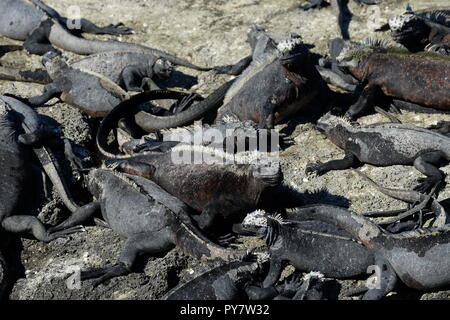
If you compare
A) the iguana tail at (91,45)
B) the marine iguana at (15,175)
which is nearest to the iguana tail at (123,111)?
the marine iguana at (15,175)

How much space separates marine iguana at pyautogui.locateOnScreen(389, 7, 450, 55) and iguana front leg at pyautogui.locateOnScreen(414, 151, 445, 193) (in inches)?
53.8

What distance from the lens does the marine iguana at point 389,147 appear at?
6008 millimetres

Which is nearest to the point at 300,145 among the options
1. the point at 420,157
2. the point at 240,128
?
the point at 240,128

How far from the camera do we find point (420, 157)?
6043 millimetres

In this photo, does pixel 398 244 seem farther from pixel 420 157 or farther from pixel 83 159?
pixel 83 159

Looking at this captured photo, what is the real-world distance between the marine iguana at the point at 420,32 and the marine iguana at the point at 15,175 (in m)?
3.22

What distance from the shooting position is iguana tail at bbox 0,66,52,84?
7.69 meters

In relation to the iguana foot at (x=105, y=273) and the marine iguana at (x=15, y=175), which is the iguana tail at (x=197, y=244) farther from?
the marine iguana at (x=15, y=175)

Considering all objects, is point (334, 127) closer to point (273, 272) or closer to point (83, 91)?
point (273, 272)

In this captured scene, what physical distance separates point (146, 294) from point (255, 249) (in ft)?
2.70

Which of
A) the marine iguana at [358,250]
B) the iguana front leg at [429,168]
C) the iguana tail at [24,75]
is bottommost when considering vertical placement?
the marine iguana at [358,250]

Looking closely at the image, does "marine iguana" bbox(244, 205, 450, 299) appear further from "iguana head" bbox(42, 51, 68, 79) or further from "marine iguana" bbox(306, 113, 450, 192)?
"iguana head" bbox(42, 51, 68, 79)

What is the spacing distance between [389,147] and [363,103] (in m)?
0.77

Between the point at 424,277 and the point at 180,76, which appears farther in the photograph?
the point at 180,76
